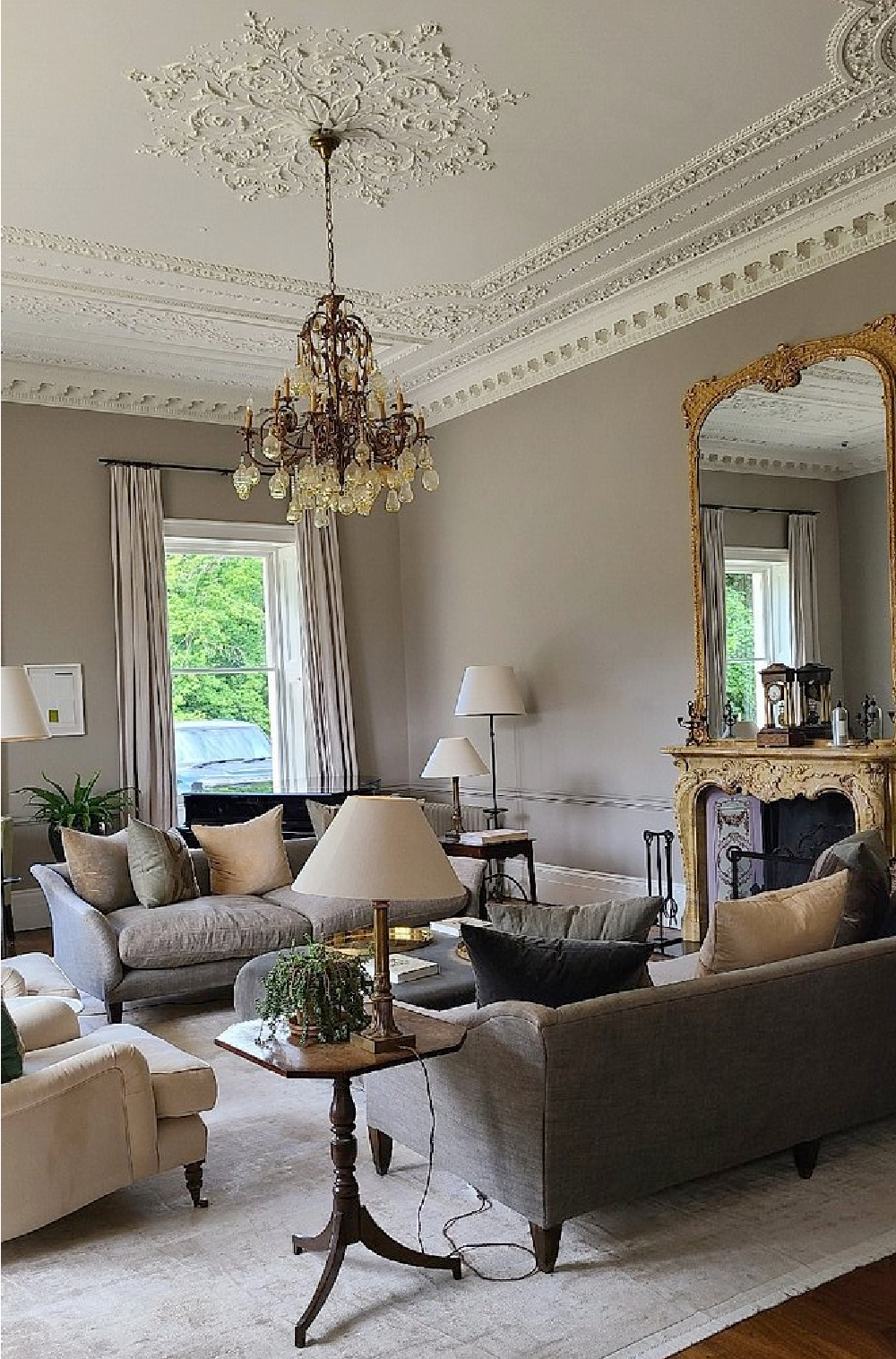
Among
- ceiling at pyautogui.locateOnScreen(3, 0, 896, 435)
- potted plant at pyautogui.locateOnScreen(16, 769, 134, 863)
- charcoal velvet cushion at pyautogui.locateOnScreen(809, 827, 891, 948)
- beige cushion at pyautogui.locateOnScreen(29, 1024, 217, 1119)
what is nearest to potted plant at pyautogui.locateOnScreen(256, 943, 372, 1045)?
beige cushion at pyautogui.locateOnScreen(29, 1024, 217, 1119)

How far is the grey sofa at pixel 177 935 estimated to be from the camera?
5.27 m

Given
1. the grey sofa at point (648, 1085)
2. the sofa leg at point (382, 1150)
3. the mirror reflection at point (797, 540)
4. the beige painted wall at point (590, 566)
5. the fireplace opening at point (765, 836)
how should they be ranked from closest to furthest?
1. the grey sofa at point (648, 1085)
2. the sofa leg at point (382, 1150)
3. the mirror reflection at point (797, 540)
4. the fireplace opening at point (765, 836)
5. the beige painted wall at point (590, 566)

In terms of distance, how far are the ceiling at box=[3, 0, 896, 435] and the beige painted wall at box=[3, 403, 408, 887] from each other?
466 millimetres

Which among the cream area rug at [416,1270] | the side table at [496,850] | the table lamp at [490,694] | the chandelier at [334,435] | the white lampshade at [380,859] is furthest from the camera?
the table lamp at [490,694]

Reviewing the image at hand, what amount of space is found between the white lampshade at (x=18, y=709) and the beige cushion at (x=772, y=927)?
10.4 ft

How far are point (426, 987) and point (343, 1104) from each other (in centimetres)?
151

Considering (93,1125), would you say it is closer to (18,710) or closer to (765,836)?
(18,710)

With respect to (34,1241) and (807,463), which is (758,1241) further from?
(807,463)

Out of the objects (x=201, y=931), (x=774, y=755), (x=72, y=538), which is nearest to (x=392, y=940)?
(x=201, y=931)

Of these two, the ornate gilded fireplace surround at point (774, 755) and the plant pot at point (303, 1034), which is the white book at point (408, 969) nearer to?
the plant pot at point (303, 1034)

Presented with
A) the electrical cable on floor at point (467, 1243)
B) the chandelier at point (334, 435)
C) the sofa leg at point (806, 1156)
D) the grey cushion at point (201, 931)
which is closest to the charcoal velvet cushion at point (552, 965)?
the electrical cable on floor at point (467, 1243)

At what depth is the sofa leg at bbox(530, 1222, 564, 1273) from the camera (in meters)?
2.95

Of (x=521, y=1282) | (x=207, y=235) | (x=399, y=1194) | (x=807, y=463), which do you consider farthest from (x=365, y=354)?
(x=521, y=1282)

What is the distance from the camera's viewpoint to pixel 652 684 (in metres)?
7.01
